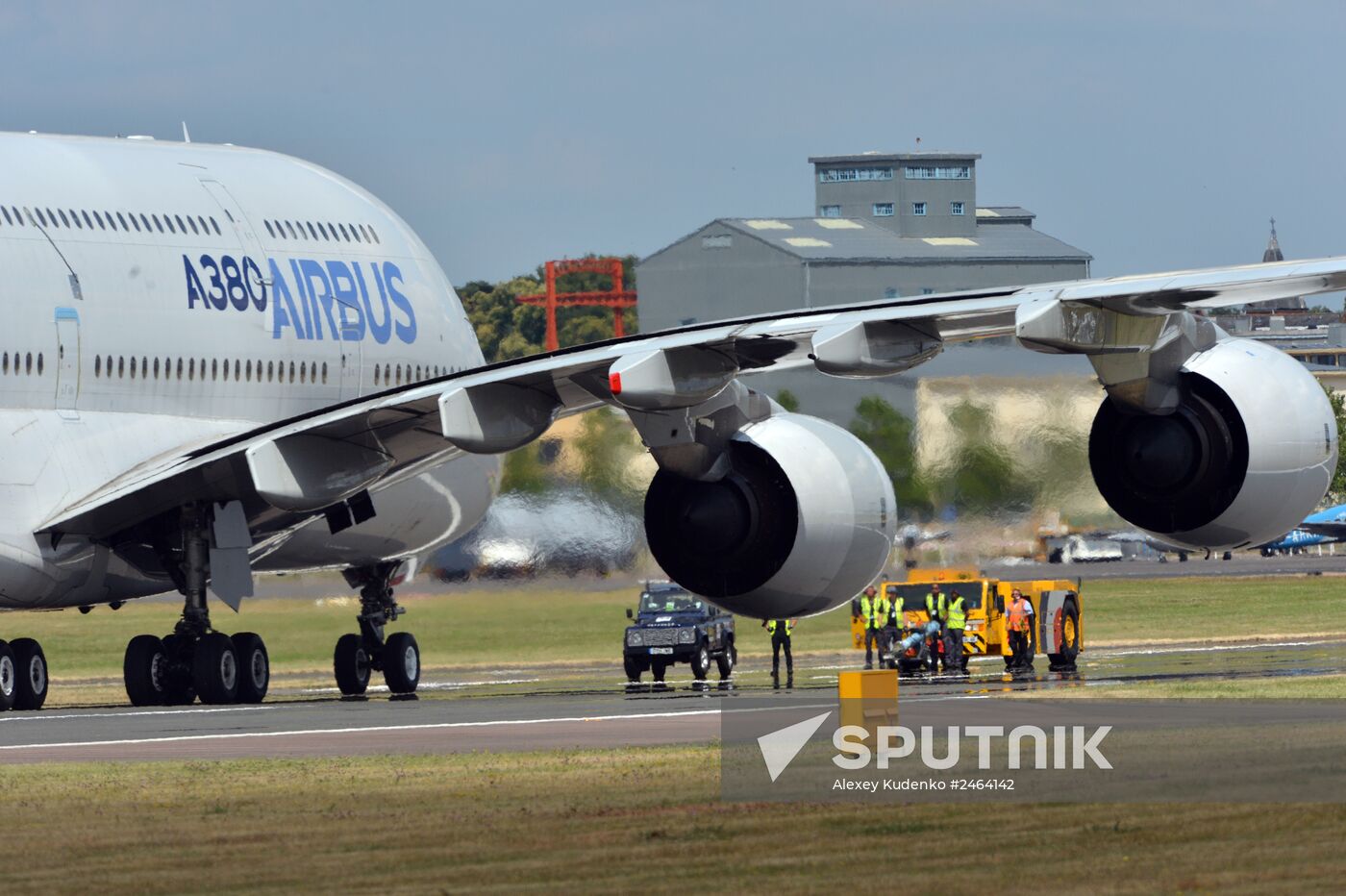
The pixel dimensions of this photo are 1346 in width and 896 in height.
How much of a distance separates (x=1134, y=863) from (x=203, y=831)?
5655 millimetres

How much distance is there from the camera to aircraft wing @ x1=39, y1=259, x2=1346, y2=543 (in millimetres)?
20484

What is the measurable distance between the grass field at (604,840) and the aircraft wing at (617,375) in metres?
4.60

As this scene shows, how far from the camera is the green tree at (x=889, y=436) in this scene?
3325 centimetres

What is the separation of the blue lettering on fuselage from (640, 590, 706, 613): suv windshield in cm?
1095

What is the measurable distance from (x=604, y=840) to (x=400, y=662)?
1898cm

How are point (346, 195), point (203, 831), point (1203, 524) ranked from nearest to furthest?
point (203, 831)
point (1203, 524)
point (346, 195)

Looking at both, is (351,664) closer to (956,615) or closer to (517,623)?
(517,623)

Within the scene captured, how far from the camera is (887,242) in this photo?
111m

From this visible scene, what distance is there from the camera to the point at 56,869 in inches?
539

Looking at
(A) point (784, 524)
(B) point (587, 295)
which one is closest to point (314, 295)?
(A) point (784, 524)

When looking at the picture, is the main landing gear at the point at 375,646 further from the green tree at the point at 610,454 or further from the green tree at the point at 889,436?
the green tree at the point at 889,436

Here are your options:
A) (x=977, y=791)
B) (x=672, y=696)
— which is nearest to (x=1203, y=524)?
(x=977, y=791)

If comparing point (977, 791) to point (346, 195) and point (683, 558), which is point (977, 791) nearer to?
point (683, 558)

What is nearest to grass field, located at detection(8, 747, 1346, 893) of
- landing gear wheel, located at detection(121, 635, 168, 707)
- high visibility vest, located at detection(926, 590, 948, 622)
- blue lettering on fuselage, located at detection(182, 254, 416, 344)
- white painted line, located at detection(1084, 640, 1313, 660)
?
landing gear wheel, located at detection(121, 635, 168, 707)
